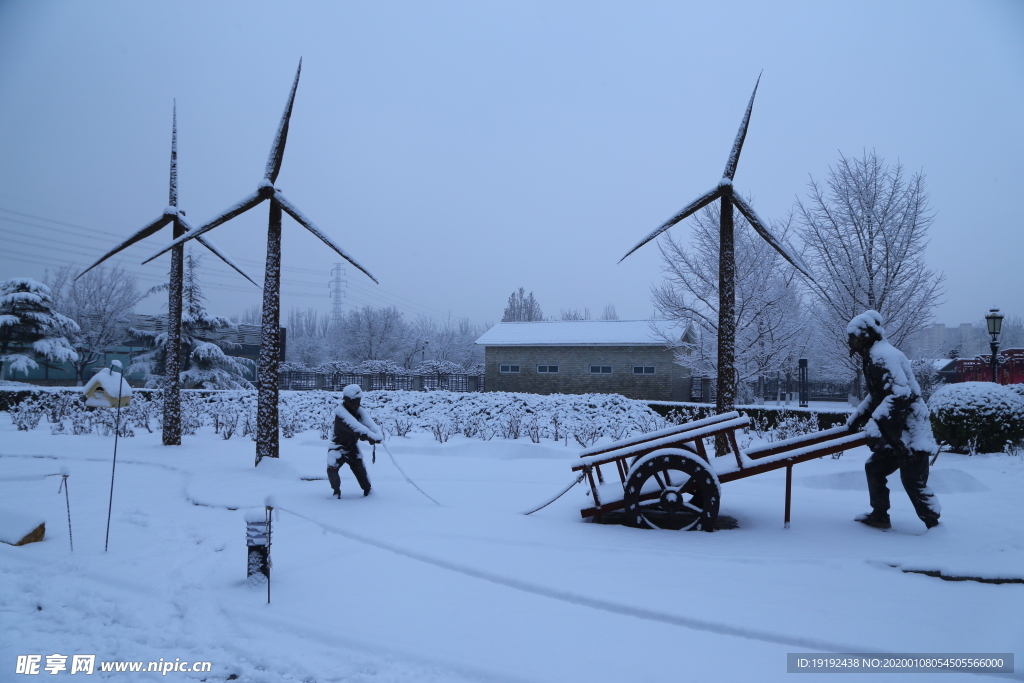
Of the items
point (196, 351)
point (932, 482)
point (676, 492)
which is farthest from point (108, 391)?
point (196, 351)

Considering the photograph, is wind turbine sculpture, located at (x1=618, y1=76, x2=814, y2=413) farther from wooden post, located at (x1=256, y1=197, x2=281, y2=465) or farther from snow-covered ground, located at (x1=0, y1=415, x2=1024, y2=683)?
wooden post, located at (x1=256, y1=197, x2=281, y2=465)

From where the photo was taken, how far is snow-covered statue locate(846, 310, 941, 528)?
19.2ft

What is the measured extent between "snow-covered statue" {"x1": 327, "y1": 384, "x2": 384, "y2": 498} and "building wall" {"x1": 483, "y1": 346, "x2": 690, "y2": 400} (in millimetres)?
23822

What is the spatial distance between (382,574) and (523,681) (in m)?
2.11

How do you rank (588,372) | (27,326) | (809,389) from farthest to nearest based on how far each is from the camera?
(809,389), (588,372), (27,326)

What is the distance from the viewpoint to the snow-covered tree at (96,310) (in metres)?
35.9

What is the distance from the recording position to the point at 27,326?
27.7m

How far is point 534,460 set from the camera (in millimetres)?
12070

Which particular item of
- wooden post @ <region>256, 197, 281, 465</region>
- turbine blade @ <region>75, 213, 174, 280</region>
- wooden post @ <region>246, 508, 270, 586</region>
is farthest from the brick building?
wooden post @ <region>246, 508, 270, 586</region>

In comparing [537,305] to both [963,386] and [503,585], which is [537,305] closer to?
[963,386]

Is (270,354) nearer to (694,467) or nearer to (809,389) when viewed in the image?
(694,467)

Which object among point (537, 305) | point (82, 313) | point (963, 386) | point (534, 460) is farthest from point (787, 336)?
point (537, 305)

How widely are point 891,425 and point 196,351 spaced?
29.4 metres

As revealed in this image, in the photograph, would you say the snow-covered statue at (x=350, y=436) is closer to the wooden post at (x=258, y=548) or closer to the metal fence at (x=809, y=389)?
the wooden post at (x=258, y=548)
